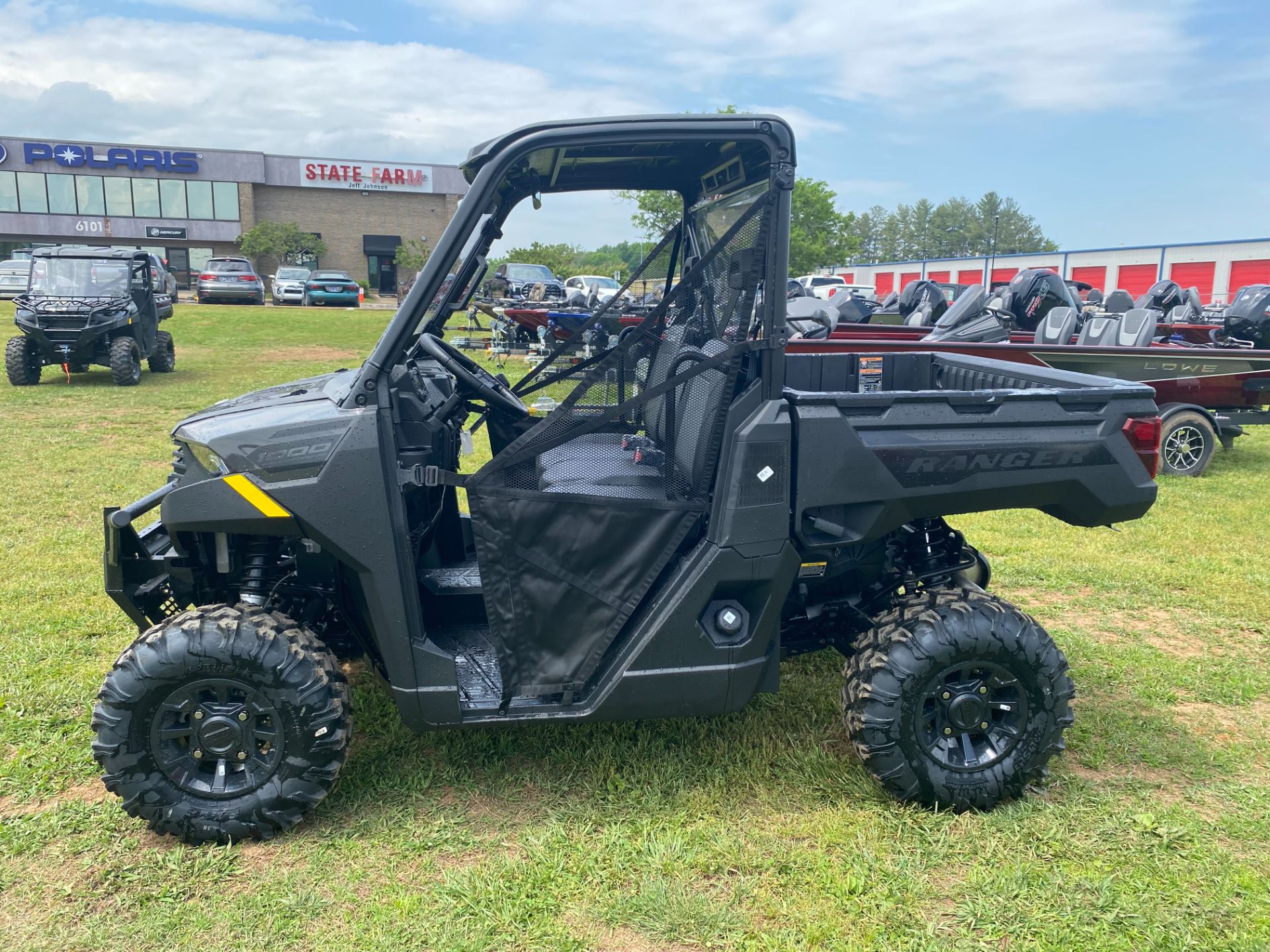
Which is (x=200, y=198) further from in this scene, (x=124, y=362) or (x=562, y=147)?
(x=562, y=147)

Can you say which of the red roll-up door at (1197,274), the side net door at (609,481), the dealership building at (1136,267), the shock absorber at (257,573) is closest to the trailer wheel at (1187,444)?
the side net door at (609,481)

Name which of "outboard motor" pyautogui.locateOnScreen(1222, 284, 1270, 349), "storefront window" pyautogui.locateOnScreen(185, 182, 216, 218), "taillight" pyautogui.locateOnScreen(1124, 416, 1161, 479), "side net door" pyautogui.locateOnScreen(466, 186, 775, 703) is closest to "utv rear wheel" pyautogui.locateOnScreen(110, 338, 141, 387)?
"side net door" pyautogui.locateOnScreen(466, 186, 775, 703)

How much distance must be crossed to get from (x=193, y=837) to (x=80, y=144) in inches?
2023

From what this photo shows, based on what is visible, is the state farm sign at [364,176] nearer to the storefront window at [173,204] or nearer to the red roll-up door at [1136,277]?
the storefront window at [173,204]

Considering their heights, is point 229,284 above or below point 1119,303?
above

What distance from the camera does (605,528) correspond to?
2.95m

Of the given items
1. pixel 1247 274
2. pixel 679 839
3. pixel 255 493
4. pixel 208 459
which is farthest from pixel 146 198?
pixel 679 839

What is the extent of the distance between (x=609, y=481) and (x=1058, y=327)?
27.8 feet

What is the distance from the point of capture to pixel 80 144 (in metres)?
44.6

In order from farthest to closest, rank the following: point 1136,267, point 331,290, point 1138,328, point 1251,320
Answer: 1. point 1136,267
2. point 331,290
3. point 1251,320
4. point 1138,328

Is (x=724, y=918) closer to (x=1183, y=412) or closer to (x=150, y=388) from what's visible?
(x=1183, y=412)

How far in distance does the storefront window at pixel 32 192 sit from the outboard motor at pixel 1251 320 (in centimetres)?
4982

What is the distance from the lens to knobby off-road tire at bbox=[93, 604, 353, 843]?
2.90 m

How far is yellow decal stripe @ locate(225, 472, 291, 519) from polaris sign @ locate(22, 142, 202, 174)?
163ft
